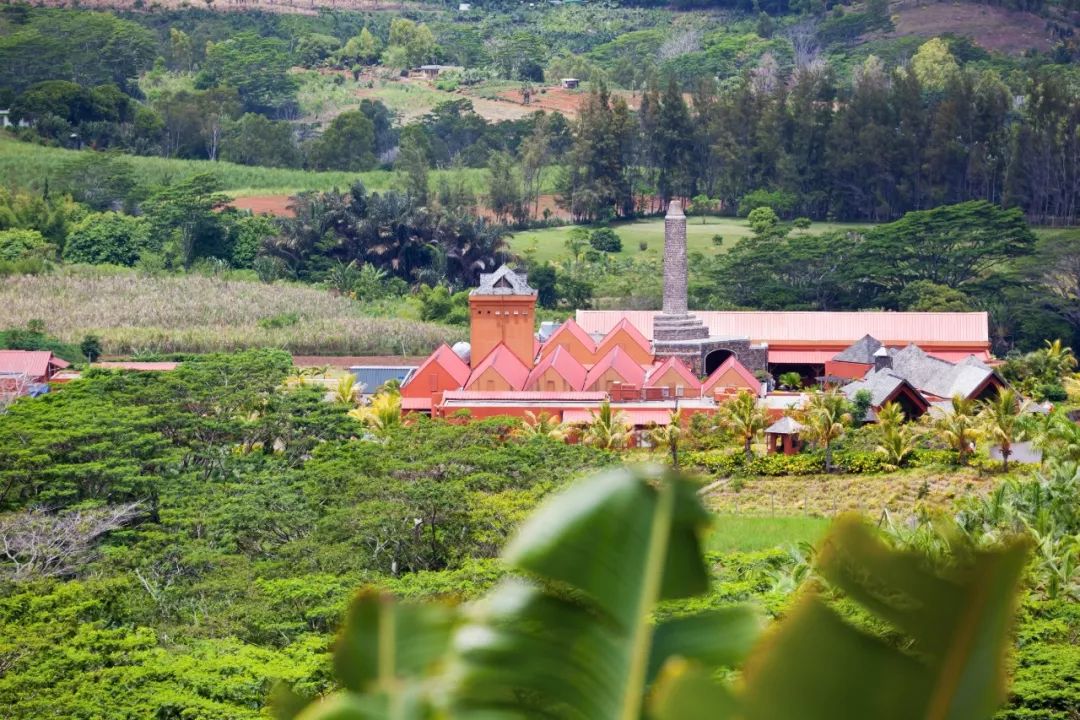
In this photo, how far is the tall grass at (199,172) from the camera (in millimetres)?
57219

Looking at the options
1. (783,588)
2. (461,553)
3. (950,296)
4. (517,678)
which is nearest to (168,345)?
(950,296)

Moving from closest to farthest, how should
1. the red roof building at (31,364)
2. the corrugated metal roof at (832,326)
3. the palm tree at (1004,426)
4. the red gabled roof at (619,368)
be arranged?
1. the palm tree at (1004,426)
2. the red gabled roof at (619,368)
3. the red roof building at (31,364)
4. the corrugated metal roof at (832,326)

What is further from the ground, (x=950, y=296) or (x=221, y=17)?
(x=221, y=17)

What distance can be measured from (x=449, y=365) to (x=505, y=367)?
975 mm

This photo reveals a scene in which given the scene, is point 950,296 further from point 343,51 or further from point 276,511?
point 343,51

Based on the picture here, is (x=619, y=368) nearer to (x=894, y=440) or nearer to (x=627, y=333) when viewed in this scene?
(x=627, y=333)

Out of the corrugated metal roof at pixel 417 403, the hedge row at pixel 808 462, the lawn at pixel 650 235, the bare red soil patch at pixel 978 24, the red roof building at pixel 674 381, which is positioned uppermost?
the bare red soil patch at pixel 978 24

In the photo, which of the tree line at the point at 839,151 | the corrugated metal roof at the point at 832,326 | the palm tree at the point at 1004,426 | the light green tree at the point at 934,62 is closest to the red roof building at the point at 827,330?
the corrugated metal roof at the point at 832,326

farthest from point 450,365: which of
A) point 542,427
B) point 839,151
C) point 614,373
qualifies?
point 839,151

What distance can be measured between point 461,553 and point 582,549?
1640 cm

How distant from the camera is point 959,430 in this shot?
23609 millimetres

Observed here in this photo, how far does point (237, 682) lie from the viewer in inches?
→ 454

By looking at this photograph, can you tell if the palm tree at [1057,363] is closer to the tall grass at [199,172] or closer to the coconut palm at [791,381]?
the coconut palm at [791,381]

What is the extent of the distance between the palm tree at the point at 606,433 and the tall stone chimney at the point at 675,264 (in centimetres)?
814
